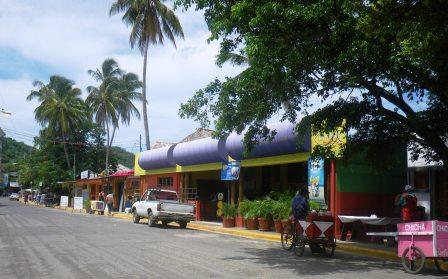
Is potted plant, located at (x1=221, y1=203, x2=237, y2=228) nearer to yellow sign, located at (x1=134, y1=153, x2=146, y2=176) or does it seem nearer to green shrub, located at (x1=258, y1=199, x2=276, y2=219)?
green shrub, located at (x1=258, y1=199, x2=276, y2=219)

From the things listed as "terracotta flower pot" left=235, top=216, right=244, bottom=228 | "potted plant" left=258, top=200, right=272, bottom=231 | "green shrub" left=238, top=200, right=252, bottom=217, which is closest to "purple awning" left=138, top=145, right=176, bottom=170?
"terracotta flower pot" left=235, top=216, right=244, bottom=228

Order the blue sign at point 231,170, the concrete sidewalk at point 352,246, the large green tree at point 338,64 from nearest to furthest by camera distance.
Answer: the large green tree at point 338,64, the concrete sidewalk at point 352,246, the blue sign at point 231,170

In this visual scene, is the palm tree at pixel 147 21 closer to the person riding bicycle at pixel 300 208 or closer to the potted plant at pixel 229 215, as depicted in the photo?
the potted plant at pixel 229 215

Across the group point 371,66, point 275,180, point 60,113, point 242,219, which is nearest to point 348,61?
point 371,66

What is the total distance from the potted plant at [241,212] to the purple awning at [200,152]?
10.5ft

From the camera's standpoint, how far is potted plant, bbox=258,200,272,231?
2092cm

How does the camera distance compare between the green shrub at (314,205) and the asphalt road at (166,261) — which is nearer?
the asphalt road at (166,261)

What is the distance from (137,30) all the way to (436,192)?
2496 centimetres

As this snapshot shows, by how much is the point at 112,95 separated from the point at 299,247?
40.7 metres

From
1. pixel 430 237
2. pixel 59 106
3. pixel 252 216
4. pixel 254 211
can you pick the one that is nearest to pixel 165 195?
pixel 252 216

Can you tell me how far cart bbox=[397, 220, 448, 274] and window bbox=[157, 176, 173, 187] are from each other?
22.4 m

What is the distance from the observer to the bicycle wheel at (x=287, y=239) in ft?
47.4

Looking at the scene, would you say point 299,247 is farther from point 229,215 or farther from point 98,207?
point 98,207

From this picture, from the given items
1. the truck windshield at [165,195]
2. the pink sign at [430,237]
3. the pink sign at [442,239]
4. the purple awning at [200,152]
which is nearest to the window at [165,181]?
the purple awning at [200,152]
